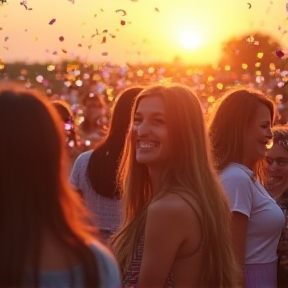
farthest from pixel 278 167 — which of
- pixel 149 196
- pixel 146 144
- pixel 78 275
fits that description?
pixel 78 275

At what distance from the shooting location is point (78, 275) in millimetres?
2207

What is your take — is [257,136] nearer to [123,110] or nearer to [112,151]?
[123,110]

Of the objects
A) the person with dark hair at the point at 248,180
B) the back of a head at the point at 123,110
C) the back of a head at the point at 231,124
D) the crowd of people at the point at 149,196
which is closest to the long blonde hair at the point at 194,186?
the crowd of people at the point at 149,196

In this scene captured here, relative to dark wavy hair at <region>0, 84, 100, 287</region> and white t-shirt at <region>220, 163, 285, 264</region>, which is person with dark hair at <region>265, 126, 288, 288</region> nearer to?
white t-shirt at <region>220, 163, 285, 264</region>

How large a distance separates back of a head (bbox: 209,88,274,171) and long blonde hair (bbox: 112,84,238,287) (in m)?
0.86

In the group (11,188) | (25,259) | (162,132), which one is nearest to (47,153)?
(11,188)

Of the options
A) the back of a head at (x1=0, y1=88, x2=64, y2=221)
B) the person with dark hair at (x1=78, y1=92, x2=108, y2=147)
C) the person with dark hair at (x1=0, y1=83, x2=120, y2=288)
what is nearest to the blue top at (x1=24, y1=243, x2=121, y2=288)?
the person with dark hair at (x1=0, y1=83, x2=120, y2=288)

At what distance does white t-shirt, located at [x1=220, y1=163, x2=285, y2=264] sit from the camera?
4.15 m

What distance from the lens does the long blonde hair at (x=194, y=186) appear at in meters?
3.20

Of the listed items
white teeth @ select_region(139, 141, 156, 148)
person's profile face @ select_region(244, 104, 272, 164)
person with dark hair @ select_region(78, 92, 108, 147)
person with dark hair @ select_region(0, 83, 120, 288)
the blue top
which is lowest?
the blue top

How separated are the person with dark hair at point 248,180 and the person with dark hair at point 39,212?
1.88m

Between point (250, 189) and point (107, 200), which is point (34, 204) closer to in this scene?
point (250, 189)

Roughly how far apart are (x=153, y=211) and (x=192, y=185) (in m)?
0.21

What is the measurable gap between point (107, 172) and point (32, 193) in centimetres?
302
